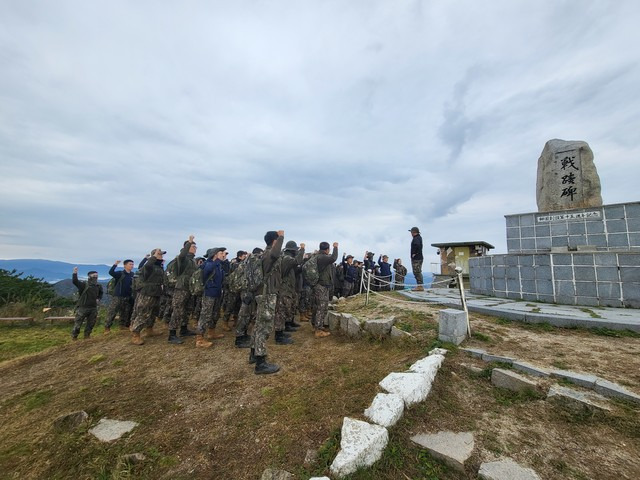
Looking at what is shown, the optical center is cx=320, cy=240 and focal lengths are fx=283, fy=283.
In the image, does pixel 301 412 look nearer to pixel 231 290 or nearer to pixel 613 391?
pixel 613 391

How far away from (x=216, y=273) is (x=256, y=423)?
15.1ft

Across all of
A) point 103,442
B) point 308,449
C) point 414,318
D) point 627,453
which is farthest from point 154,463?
point 414,318

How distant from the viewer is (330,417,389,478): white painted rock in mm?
2670

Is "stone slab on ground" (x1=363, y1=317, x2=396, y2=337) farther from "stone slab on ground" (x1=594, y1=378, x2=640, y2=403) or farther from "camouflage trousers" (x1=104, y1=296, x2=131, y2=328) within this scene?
"camouflage trousers" (x1=104, y1=296, x2=131, y2=328)

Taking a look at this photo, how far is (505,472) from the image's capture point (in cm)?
260

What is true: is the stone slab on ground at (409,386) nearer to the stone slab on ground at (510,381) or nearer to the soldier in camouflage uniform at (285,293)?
the stone slab on ground at (510,381)

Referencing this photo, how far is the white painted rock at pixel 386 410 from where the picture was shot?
128 inches

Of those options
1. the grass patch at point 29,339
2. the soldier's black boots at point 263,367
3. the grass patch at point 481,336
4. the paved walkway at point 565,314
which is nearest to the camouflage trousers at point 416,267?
the paved walkway at point 565,314

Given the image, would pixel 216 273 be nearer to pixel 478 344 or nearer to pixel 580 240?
pixel 478 344

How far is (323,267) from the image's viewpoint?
796 centimetres

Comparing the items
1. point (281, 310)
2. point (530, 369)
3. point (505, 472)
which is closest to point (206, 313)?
point (281, 310)

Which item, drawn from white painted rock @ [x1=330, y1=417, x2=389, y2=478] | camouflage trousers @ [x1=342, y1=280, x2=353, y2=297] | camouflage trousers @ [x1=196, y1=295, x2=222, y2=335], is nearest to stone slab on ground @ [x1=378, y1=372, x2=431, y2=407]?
white painted rock @ [x1=330, y1=417, x2=389, y2=478]

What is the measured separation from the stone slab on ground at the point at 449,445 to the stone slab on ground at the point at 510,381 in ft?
3.80

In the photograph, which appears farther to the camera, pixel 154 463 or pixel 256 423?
pixel 256 423
